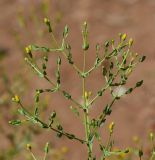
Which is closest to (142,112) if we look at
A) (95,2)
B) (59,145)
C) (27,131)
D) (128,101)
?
(128,101)

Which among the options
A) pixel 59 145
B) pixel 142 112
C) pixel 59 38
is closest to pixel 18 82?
pixel 59 145

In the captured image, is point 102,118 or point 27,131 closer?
point 102,118

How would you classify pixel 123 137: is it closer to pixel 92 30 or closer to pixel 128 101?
pixel 128 101

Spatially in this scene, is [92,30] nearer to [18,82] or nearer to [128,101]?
[128,101]

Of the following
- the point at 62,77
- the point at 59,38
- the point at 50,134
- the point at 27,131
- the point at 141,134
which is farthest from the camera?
the point at 59,38

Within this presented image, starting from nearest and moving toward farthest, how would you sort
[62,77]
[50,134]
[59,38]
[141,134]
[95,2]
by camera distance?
[141,134] < [50,134] < [62,77] < [59,38] < [95,2]

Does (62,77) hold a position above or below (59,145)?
above

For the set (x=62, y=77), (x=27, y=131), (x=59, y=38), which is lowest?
(x=27, y=131)
